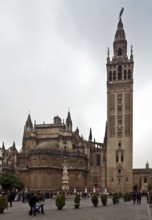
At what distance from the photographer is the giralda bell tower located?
261 ft

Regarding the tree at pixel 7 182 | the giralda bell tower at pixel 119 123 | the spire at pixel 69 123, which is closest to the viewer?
the tree at pixel 7 182

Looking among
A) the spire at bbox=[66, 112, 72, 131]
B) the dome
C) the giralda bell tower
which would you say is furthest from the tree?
the spire at bbox=[66, 112, 72, 131]

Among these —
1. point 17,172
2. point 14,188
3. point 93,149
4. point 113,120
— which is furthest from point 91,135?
point 14,188

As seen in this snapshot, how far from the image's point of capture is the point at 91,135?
95.2 meters

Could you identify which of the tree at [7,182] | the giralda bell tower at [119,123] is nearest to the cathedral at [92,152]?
the giralda bell tower at [119,123]

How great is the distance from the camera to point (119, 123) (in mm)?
82188

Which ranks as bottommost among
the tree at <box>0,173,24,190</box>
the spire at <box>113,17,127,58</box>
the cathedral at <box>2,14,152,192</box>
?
the tree at <box>0,173,24,190</box>

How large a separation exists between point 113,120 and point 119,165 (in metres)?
9.06

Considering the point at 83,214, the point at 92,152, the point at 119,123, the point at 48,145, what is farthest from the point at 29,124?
the point at 83,214

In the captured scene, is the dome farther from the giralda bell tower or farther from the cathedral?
the giralda bell tower

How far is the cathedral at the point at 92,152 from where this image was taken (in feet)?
262

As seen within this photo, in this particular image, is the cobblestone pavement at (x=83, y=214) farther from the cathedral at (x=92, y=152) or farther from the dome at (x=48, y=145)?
the dome at (x=48, y=145)

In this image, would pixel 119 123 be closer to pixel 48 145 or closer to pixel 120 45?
pixel 48 145

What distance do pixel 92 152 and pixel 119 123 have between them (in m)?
9.62
